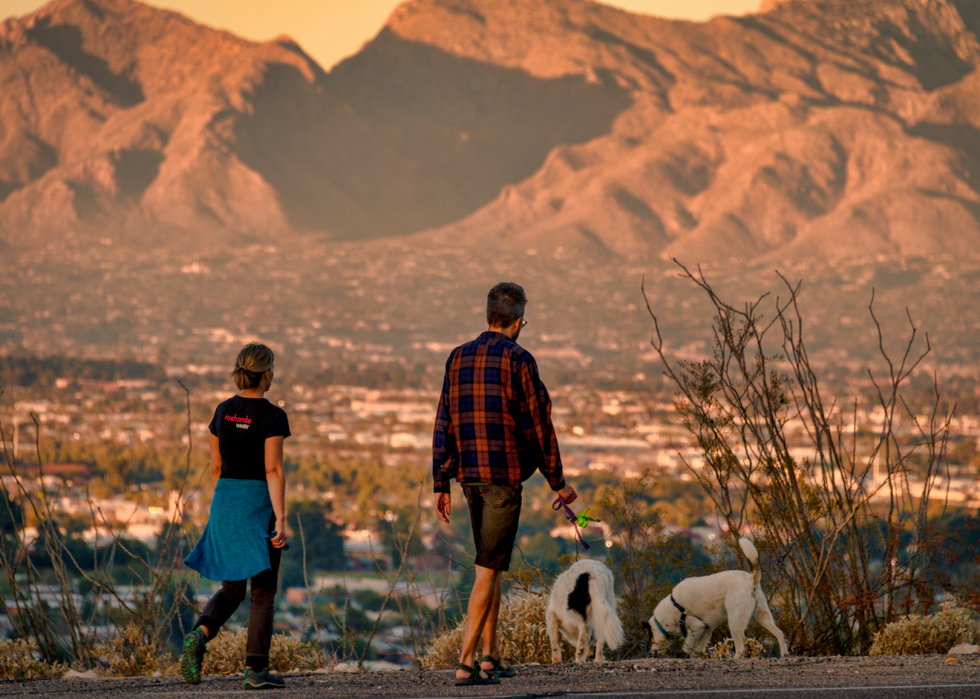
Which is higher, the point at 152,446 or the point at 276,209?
the point at 276,209

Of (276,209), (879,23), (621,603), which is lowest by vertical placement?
(621,603)

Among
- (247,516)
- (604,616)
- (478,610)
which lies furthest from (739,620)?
(247,516)

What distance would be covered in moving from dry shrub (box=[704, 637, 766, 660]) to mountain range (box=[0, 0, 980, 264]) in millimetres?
107483

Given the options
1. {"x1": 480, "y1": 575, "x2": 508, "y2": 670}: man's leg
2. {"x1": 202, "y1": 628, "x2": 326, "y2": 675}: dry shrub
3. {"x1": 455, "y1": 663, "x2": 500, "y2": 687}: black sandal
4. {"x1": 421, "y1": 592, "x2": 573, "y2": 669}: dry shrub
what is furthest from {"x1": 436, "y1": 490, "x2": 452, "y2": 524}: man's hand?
{"x1": 202, "y1": 628, "x2": 326, "y2": 675}: dry shrub

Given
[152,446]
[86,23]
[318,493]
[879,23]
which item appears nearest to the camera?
[318,493]

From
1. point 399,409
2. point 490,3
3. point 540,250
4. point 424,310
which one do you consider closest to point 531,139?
point 490,3

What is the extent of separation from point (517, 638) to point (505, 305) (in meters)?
2.21

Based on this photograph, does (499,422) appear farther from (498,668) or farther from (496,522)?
(498,668)

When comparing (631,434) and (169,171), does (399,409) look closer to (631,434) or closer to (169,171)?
(631,434)

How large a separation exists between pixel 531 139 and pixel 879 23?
55249 mm

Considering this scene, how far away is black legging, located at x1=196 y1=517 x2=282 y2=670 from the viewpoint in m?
4.81

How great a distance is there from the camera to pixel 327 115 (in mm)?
175375

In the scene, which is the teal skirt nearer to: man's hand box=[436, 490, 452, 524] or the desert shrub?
man's hand box=[436, 490, 452, 524]

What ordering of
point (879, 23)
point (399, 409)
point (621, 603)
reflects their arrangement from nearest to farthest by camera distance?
point (621, 603)
point (399, 409)
point (879, 23)
